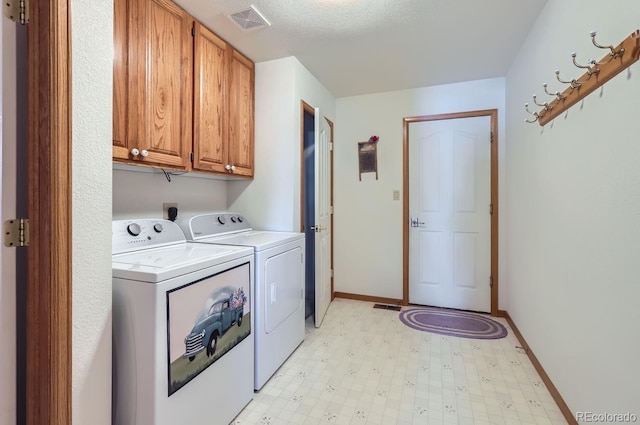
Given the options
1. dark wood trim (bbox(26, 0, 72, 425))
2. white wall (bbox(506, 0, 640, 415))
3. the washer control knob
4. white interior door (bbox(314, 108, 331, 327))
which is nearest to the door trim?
white wall (bbox(506, 0, 640, 415))

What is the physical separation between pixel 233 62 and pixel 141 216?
1324 millimetres

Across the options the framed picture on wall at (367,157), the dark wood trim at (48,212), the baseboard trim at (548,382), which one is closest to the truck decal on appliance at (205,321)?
the dark wood trim at (48,212)

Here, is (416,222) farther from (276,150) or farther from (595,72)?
(595,72)

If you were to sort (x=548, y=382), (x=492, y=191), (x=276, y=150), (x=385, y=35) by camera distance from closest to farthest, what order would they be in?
(x=548, y=382), (x=385, y=35), (x=276, y=150), (x=492, y=191)

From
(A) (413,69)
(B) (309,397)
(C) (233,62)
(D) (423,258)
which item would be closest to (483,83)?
(A) (413,69)

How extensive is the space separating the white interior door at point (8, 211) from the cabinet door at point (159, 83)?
0.56m

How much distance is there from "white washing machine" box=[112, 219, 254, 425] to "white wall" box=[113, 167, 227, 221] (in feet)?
0.72

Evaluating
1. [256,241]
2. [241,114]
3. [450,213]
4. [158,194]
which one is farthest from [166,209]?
[450,213]

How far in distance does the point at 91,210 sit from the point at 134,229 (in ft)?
2.13

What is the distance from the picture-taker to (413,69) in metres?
2.75

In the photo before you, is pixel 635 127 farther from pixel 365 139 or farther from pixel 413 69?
pixel 365 139

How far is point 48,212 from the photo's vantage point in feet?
3.16

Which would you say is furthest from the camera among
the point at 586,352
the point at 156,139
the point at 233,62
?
the point at 233,62

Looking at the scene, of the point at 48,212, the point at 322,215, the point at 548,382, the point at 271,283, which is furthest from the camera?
the point at 322,215
